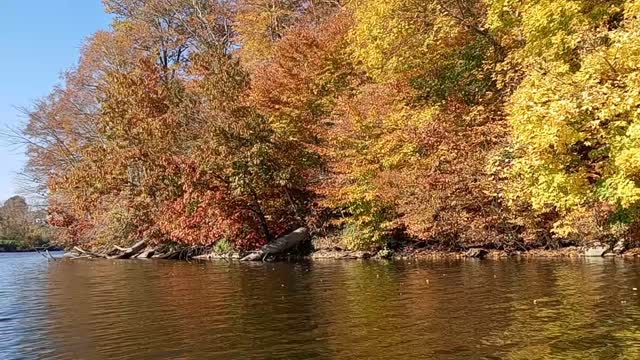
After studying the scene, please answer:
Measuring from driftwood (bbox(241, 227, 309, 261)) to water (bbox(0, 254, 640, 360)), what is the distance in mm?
10392

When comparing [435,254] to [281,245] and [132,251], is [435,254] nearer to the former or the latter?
[281,245]

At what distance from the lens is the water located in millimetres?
10000

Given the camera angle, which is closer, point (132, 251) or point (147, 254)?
point (147, 254)

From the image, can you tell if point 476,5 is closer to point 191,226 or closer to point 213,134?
point 213,134

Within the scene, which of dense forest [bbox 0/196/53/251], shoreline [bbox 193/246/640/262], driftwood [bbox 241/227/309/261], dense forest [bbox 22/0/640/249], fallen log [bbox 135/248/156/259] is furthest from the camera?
dense forest [bbox 0/196/53/251]

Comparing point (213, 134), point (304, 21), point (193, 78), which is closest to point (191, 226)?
point (213, 134)

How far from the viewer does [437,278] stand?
19422mm

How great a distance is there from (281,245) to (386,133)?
29.8 ft

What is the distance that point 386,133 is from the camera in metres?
29.5

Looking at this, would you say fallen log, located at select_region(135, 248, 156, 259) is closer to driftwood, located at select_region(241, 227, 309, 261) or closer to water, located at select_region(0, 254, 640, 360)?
driftwood, located at select_region(241, 227, 309, 261)

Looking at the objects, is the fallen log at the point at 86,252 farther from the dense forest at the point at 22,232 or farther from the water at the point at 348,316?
Result: the dense forest at the point at 22,232

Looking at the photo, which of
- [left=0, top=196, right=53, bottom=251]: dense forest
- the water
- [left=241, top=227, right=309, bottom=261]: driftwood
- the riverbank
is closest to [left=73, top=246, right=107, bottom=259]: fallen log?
the riverbank

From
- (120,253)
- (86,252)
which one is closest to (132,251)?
(120,253)

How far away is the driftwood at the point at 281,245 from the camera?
33.3m
